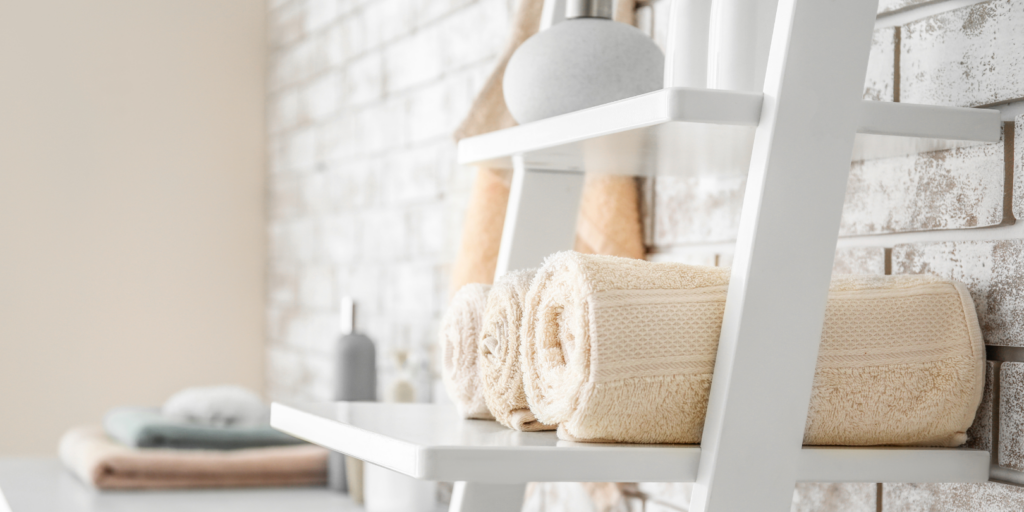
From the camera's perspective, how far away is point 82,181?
6.66 feet

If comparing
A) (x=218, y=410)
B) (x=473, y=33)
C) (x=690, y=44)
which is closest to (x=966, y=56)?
(x=690, y=44)

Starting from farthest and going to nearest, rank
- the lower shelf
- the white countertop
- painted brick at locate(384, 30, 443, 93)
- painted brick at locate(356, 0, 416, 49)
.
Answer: painted brick at locate(356, 0, 416, 49), painted brick at locate(384, 30, 443, 93), the white countertop, the lower shelf

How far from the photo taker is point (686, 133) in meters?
0.59

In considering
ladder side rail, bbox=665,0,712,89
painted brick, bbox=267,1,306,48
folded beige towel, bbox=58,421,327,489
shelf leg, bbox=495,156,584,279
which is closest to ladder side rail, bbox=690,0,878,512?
ladder side rail, bbox=665,0,712,89

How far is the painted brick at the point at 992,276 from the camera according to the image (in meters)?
0.60

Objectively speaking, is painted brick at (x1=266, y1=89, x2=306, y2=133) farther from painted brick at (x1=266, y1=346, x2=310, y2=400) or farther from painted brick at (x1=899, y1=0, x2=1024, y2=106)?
painted brick at (x1=899, y1=0, x2=1024, y2=106)

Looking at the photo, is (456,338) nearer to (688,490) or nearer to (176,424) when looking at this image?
(688,490)

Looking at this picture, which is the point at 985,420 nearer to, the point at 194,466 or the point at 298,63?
the point at 194,466

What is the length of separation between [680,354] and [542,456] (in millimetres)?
95

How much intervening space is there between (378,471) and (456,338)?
644 millimetres

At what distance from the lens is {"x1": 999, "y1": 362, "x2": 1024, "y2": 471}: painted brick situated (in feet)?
1.94

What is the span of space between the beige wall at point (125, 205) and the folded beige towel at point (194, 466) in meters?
0.59

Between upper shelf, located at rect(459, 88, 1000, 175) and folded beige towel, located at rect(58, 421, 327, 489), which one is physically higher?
upper shelf, located at rect(459, 88, 1000, 175)

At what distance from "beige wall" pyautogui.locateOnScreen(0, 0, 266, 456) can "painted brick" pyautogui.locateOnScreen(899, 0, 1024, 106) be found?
5.66ft
